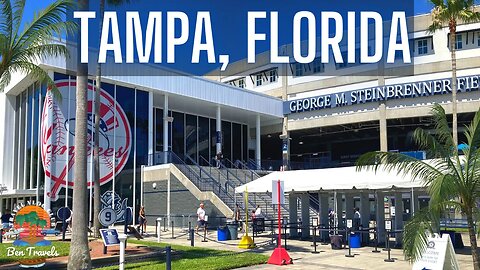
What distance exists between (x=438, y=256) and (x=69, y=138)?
2283 centimetres

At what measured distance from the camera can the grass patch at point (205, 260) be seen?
556 inches

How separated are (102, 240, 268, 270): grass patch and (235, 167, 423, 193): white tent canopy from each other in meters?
3.97

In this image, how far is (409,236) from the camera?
11.0 metres

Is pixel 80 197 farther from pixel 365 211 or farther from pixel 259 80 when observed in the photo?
pixel 259 80

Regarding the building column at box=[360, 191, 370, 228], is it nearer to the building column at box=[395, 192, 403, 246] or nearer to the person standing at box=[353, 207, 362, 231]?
the person standing at box=[353, 207, 362, 231]

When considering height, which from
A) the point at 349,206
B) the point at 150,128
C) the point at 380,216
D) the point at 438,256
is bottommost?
the point at 438,256

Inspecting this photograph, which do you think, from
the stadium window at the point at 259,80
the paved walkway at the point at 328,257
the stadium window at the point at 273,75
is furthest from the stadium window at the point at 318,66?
the paved walkway at the point at 328,257

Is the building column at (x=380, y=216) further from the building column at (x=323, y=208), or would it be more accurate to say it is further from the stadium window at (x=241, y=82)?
the stadium window at (x=241, y=82)

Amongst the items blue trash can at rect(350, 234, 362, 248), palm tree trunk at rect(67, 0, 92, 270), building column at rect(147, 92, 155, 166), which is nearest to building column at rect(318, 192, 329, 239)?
blue trash can at rect(350, 234, 362, 248)

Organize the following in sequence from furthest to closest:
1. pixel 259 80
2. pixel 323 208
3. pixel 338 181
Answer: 1. pixel 259 80
2. pixel 323 208
3. pixel 338 181

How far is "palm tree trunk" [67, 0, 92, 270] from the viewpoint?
12.7 m

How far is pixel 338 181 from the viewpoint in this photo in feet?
61.4

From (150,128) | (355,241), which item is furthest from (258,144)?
(355,241)

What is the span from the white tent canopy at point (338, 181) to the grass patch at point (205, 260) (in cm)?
397
